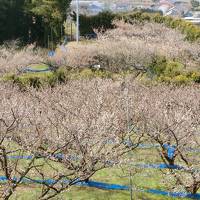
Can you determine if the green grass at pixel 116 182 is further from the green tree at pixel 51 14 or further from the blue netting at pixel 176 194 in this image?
the green tree at pixel 51 14

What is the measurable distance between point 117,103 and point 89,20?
31660 mm

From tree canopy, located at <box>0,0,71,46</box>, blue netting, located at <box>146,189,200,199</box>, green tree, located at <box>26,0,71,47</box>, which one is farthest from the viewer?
tree canopy, located at <box>0,0,71,46</box>

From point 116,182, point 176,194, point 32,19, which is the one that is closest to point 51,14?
point 32,19

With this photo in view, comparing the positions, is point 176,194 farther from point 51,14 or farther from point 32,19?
point 32,19

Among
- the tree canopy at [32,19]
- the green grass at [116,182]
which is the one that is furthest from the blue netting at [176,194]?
the tree canopy at [32,19]

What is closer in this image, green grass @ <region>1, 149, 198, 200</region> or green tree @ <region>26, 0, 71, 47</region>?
green grass @ <region>1, 149, 198, 200</region>

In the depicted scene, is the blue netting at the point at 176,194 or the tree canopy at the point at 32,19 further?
the tree canopy at the point at 32,19

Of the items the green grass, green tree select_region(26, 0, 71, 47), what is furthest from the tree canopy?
the green grass

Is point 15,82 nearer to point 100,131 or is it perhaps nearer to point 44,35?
point 100,131

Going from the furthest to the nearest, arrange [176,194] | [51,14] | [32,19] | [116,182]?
[32,19] < [51,14] < [116,182] < [176,194]

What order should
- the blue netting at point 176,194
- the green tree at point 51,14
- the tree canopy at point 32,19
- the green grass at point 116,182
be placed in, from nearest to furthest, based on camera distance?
the blue netting at point 176,194 → the green grass at point 116,182 → the green tree at point 51,14 → the tree canopy at point 32,19

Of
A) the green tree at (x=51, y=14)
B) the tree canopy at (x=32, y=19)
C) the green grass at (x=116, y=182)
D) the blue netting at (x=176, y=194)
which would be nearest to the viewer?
the blue netting at (x=176, y=194)

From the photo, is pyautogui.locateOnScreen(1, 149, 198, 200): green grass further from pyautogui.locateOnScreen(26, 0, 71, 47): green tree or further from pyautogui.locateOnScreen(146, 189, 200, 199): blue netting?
pyautogui.locateOnScreen(26, 0, 71, 47): green tree

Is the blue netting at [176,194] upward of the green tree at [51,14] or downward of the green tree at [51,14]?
downward
